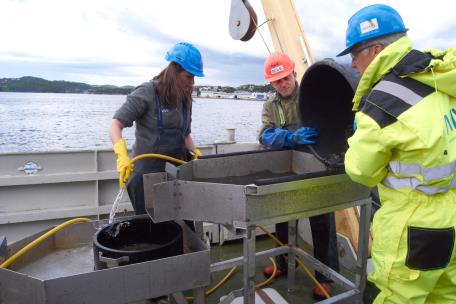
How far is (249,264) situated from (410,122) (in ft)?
3.41

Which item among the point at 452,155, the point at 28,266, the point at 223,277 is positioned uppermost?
the point at 452,155

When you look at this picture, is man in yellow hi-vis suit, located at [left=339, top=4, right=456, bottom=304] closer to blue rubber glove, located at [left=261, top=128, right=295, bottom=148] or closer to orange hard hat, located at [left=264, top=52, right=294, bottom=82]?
blue rubber glove, located at [left=261, top=128, right=295, bottom=148]

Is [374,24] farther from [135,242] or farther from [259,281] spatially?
[259,281]

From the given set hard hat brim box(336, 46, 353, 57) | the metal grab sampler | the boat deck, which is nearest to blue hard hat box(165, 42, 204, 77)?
the metal grab sampler

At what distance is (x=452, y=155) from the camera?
128cm

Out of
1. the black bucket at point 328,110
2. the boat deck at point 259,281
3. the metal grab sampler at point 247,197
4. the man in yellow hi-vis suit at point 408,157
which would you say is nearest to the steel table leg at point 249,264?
the metal grab sampler at point 247,197

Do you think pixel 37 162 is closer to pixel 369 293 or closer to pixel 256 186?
pixel 256 186

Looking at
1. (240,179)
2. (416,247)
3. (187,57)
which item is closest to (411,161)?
(416,247)

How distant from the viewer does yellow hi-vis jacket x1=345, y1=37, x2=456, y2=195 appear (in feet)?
4.07

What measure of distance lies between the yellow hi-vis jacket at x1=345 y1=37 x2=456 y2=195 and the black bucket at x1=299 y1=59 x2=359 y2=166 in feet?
2.47

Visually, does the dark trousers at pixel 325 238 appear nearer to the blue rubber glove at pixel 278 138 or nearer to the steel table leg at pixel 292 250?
the steel table leg at pixel 292 250

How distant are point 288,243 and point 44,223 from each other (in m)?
2.31

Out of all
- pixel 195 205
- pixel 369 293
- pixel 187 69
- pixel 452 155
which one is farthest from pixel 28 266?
pixel 369 293

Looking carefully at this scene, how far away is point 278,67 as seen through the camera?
2525 mm
